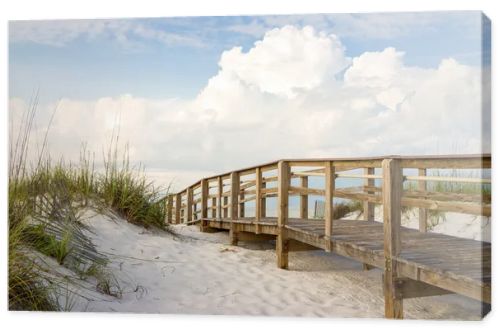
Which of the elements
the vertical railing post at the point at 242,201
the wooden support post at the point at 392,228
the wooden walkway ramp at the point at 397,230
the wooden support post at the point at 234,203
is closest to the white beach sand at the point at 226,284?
the wooden walkway ramp at the point at 397,230

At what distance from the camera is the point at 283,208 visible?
711cm

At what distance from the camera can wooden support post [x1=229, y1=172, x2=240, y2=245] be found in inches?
351

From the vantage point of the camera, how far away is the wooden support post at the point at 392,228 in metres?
4.37

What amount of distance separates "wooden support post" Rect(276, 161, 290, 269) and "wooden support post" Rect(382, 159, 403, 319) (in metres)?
2.64

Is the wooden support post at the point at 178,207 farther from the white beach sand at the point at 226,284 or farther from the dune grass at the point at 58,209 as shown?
the white beach sand at the point at 226,284

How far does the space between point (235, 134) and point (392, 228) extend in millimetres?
2617

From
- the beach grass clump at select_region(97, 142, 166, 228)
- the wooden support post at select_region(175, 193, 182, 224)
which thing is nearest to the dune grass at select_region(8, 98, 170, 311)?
the beach grass clump at select_region(97, 142, 166, 228)

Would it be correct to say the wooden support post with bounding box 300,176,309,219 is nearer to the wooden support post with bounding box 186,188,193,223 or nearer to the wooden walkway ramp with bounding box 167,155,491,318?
the wooden walkway ramp with bounding box 167,155,491,318

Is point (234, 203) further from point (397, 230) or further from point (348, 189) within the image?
point (397, 230)

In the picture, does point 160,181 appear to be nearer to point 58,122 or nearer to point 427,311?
point 58,122

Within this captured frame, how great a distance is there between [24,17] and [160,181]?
9.49ft

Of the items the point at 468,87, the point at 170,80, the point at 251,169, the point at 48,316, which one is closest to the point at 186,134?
the point at 170,80

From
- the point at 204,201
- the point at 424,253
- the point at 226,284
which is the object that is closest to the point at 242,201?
the point at 204,201

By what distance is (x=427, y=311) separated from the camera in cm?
559
